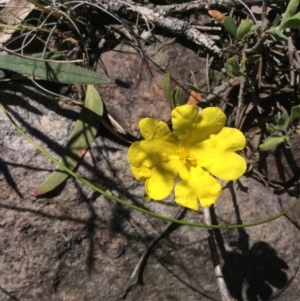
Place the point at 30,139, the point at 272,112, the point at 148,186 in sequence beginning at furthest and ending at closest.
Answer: the point at 272,112
the point at 30,139
the point at 148,186

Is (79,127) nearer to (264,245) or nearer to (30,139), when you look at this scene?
(30,139)

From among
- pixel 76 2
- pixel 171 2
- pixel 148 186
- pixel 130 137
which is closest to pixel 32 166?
pixel 130 137

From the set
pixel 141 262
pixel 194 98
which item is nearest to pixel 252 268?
pixel 141 262

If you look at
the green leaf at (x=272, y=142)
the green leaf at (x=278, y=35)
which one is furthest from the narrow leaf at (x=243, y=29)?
the green leaf at (x=272, y=142)

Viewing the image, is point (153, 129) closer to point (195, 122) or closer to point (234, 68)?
point (195, 122)

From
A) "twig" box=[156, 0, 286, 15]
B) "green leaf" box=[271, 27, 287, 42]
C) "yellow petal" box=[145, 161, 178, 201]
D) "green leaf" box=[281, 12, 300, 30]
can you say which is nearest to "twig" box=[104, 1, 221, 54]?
"twig" box=[156, 0, 286, 15]

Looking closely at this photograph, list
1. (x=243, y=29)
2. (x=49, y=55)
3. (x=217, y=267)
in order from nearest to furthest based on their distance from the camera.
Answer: (x=243, y=29) < (x=217, y=267) < (x=49, y=55)
